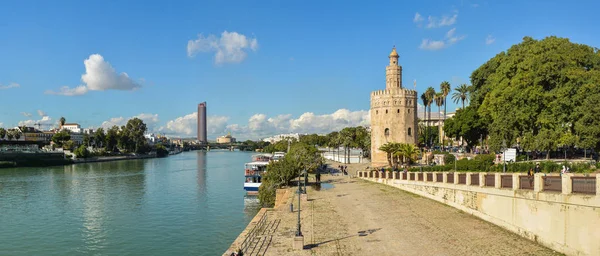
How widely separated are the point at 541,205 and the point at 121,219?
31.2 m

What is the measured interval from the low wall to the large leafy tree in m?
16.2

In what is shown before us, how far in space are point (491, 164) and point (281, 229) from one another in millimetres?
24833

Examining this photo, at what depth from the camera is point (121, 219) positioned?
128 ft

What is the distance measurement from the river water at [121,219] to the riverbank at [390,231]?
6.16 m

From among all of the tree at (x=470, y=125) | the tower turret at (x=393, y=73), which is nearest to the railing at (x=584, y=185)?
the tree at (x=470, y=125)

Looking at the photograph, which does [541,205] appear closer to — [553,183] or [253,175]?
[553,183]

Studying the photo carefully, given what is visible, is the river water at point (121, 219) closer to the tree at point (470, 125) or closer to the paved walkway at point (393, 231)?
the paved walkway at point (393, 231)

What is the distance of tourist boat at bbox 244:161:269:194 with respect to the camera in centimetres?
5278

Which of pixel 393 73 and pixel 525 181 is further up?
pixel 393 73

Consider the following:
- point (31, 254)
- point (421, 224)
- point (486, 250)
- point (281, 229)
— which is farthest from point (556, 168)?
point (31, 254)

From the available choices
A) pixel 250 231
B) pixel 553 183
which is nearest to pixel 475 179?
pixel 553 183

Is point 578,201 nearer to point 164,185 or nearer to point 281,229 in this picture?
point 281,229

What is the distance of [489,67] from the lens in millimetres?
56531

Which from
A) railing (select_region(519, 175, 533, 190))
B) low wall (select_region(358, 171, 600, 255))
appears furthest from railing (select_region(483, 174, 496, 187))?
railing (select_region(519, 175, 533, 190))
